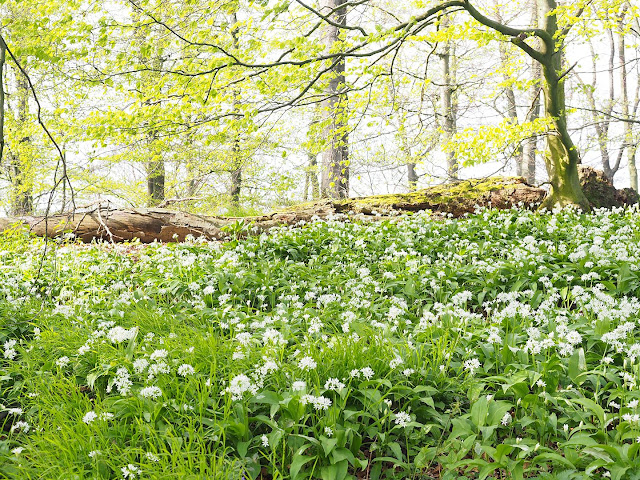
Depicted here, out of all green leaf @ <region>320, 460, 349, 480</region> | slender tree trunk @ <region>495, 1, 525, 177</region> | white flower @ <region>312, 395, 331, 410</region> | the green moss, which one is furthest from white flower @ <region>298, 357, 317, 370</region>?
slender tree trunk @ <region>495, 1, 525, 177</region>

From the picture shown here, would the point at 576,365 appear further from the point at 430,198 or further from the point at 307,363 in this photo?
the point at 430,198

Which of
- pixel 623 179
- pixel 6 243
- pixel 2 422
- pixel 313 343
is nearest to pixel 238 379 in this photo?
pixel 313 343

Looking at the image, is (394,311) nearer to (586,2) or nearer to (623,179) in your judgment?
(586,2)

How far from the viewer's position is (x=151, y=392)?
2.85 metres

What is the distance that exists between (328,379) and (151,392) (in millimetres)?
1051

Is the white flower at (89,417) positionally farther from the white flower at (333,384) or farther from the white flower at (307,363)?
the white flower at (333,384)

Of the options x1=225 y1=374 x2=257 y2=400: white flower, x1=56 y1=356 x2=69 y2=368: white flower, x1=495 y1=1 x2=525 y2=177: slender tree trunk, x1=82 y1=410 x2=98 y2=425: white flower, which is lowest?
x1=82 y1=410 x2=98 y2=425: white flower

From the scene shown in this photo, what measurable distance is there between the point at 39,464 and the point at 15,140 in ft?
17.2

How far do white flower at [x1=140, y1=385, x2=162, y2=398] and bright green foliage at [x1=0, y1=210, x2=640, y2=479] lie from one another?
0.04 ft

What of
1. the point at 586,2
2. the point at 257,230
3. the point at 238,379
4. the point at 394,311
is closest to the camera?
the point at 238,379

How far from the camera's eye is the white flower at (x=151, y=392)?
283 centimetres

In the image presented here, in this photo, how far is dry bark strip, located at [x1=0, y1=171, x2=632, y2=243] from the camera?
8.99 m

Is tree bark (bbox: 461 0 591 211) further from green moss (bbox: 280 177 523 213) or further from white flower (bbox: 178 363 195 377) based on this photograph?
white flower (bbox: 178 363 195 377)

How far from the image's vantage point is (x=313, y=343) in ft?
11.5
